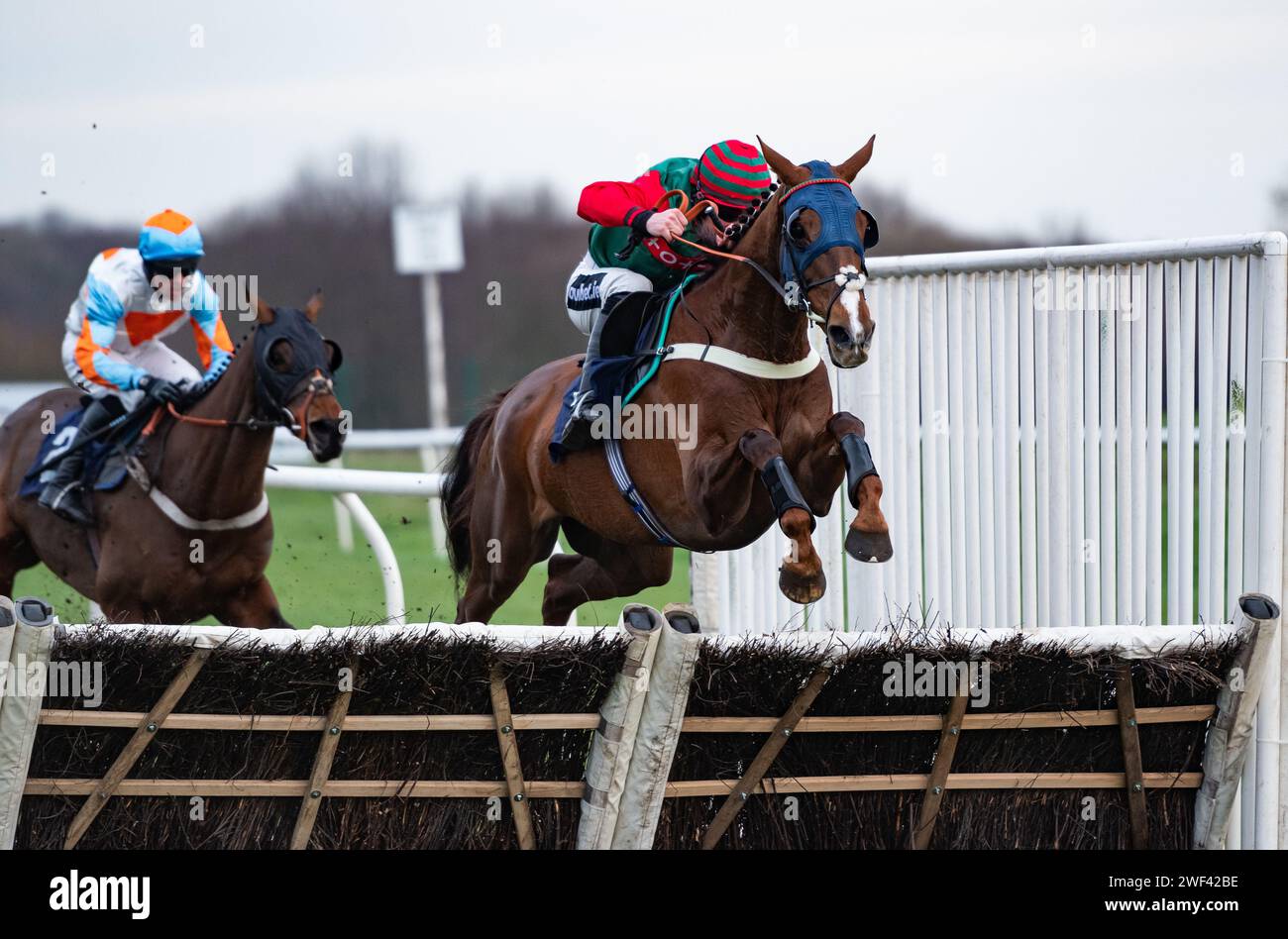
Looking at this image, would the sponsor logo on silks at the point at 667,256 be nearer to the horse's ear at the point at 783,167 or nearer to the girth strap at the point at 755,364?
the girth strap at the point at 755,364

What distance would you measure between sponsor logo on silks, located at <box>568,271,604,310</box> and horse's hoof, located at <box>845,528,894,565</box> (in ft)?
4.71

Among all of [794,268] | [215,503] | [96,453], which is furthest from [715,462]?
[96,453]

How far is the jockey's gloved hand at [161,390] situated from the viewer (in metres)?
5.69

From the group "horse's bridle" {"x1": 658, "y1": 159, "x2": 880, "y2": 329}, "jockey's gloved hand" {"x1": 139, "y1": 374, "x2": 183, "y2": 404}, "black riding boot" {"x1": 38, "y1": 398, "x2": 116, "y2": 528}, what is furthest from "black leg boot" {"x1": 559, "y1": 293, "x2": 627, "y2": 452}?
"black riding boot" {"x1": 38, "y1": 398, "x2": 116, "y2": 528}

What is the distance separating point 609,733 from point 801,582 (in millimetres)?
823

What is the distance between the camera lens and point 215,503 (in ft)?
18.1

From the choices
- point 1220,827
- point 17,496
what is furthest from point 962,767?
point 17,496

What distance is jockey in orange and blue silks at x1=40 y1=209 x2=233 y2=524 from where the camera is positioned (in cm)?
575

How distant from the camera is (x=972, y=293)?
484 cm

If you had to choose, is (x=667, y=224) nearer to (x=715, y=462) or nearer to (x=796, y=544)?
(x=715, y=462)
